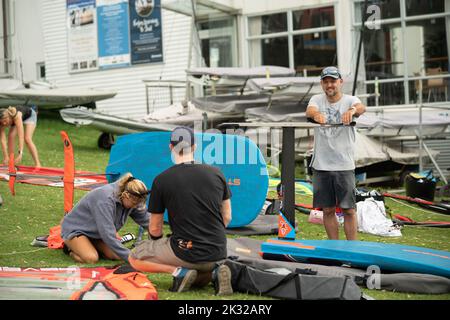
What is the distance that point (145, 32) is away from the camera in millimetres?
21297

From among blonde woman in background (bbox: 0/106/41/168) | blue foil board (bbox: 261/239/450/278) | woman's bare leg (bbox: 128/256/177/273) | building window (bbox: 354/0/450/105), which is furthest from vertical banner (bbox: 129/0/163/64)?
woman's bare leg (bbox: 128/256/177/273)

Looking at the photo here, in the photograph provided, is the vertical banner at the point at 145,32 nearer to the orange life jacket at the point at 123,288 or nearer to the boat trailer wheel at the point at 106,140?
the boat trailer wheel at the point at 106,140

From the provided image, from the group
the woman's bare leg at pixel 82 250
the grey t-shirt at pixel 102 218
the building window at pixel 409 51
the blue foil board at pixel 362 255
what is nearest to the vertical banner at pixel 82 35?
the building window at pixel 409 51

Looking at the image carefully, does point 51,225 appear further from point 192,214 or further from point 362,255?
point 362,255

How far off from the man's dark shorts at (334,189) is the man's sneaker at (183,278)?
6.74ft

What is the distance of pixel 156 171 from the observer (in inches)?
344

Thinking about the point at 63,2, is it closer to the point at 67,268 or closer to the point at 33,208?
the point at 33,208

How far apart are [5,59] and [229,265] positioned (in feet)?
66.2

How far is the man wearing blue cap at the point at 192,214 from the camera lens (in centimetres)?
520

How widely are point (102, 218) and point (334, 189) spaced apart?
2.29 m

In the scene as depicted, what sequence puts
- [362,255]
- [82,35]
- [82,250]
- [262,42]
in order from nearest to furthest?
[362,255], [82,250], [262,42], [82,35]

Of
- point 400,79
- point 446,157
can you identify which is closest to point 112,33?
point 400,79

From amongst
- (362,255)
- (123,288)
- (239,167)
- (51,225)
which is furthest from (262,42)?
(123,288)

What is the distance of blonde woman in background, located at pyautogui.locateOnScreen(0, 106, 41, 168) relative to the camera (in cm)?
1241
